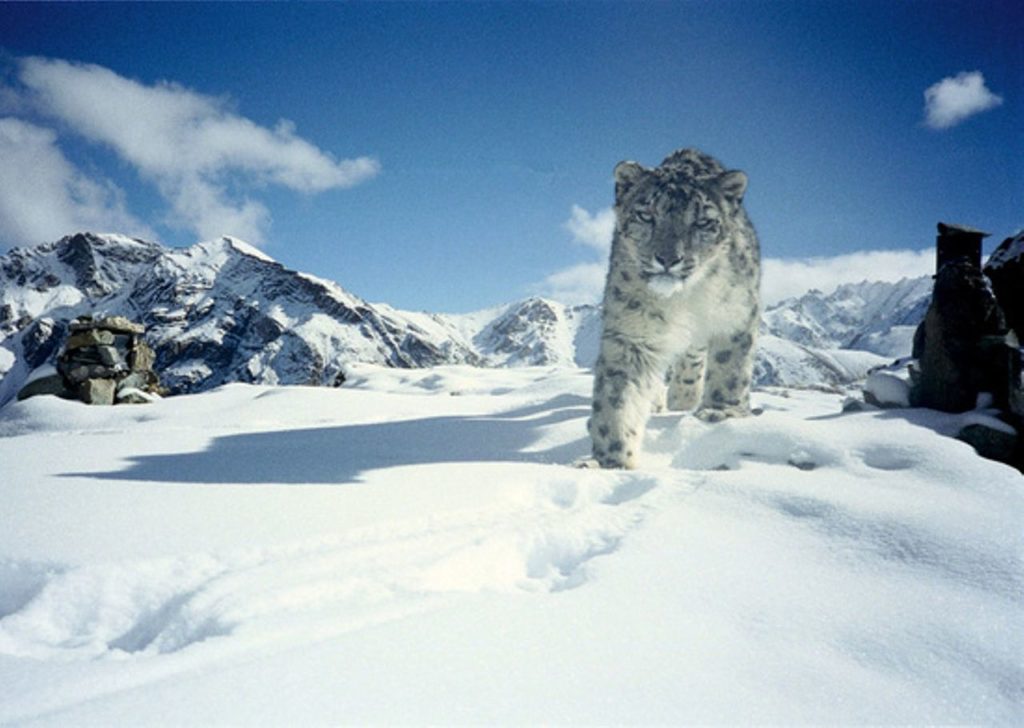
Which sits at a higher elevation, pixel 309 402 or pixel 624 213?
pixel 624 213

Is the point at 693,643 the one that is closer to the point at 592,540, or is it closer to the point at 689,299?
the point at 592,540

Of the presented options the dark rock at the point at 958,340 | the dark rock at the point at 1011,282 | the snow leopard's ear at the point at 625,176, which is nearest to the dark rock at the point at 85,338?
the snow leopard's ear at the point at 625,176

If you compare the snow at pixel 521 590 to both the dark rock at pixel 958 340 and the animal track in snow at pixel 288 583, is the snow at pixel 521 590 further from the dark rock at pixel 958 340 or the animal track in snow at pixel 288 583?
the dark rock at pixel 958 340

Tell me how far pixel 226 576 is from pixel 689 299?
16.0 feet

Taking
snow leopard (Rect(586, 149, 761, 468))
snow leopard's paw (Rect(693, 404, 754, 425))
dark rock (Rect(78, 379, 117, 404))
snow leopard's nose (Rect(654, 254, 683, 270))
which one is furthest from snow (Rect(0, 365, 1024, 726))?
dark rock (Rect(78, 379, 117, 404))

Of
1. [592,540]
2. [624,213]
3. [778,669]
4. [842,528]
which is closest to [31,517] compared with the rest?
[592,540]

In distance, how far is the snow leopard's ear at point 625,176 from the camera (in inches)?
216

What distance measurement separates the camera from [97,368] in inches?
404

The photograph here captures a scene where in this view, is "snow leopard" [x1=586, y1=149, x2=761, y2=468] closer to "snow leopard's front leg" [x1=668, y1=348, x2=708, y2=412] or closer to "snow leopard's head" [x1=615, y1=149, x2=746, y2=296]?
"snow leopard's head" [x1=615, y1=149, x2=746, y2=296]

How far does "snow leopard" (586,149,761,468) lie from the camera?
4965 mm

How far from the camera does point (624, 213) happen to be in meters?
5.51

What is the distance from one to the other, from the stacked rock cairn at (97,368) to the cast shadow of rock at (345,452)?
5.79 m

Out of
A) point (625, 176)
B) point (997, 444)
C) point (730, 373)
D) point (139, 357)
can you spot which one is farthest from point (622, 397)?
point (139, 357)

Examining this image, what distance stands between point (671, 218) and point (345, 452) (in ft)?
13.2
